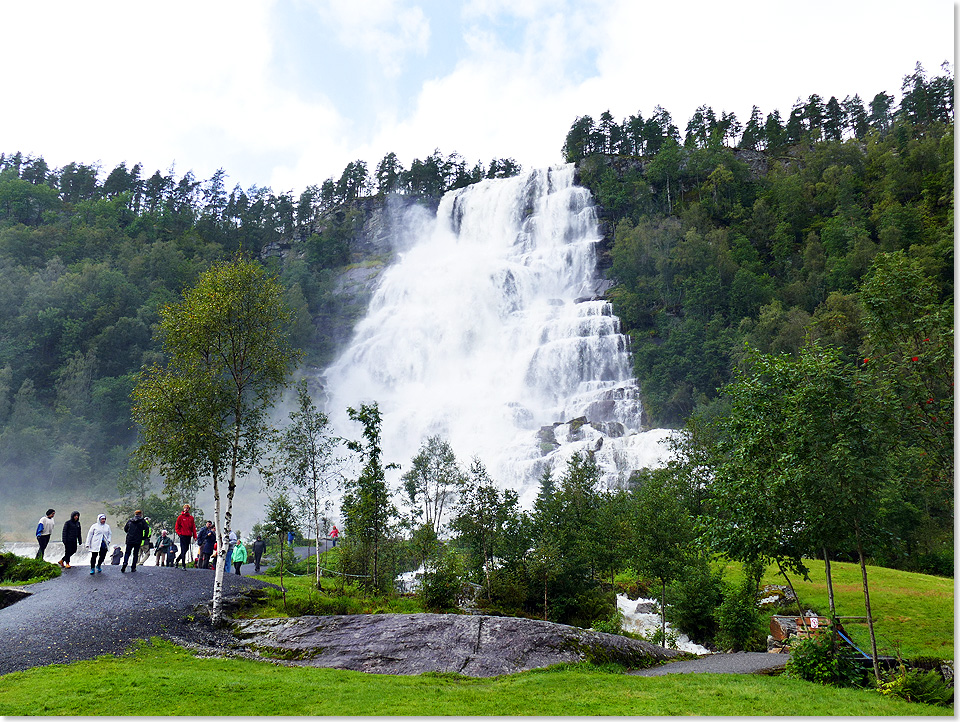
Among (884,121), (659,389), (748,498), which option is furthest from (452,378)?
(884,121)

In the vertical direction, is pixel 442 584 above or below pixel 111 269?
below

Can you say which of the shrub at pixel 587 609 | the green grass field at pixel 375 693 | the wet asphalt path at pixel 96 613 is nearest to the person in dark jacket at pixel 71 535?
the wet asphalt path at pixel 96 613

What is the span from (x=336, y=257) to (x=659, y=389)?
63.2m

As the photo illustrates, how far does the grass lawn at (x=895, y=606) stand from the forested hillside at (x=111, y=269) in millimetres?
42344

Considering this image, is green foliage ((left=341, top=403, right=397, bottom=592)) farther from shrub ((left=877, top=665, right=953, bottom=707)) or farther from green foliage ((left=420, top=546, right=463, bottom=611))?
shrub ((left=877, top=665, right=953, bottom=707))

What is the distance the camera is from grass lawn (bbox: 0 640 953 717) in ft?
30.4

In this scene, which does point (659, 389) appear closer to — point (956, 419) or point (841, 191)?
point (841, 191)

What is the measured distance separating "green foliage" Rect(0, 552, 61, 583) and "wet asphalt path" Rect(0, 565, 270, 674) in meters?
0.49

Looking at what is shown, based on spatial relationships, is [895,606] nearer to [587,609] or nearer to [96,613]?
[587,609]

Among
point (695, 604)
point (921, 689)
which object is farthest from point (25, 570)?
point (921, 689)

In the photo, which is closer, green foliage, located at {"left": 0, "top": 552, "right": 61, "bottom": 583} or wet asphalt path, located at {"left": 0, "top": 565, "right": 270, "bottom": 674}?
wet asphalt path, located at {"left": 0, "top": 565, "right": 270, "bottom": 674}

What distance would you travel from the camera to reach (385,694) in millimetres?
10273

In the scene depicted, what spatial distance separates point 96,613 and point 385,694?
9.54 m

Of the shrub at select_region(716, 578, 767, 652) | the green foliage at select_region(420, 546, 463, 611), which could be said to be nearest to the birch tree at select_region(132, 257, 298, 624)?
the green foliage at select_region(420, 546, 463, 611)
